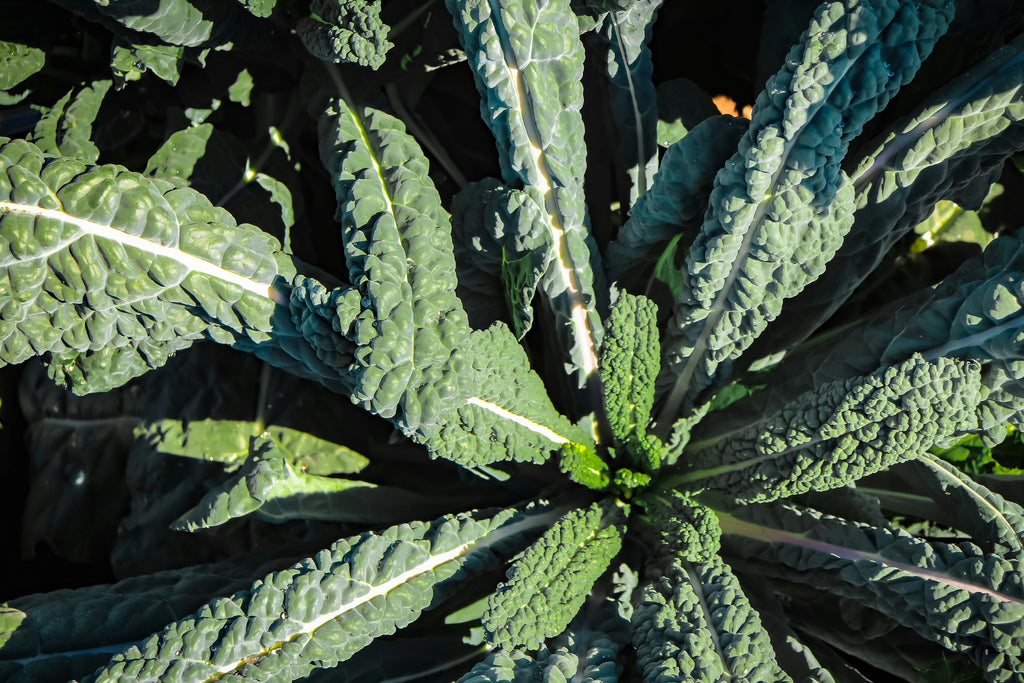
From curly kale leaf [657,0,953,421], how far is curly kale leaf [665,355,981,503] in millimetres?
236

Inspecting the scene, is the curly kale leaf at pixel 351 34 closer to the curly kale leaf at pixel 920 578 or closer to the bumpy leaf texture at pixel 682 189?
the bumpy leaf texture at pixel 682 189

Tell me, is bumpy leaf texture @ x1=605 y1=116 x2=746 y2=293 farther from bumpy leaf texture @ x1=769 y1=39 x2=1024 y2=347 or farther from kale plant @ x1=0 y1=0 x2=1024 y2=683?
bumpy leaf texture @ x1=769 y1=39 x2=1024 y2=347

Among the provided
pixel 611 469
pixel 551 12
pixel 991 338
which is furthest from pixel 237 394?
pixel 991 338

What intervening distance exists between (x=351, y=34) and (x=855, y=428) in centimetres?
134

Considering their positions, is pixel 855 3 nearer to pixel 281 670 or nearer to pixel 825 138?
pixel 825 138

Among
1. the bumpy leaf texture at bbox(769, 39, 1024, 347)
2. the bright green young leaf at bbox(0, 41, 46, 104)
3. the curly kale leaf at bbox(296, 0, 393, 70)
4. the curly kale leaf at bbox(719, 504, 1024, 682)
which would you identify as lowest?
the curly kale leaf at bbox(719, 504, 1024, 682)

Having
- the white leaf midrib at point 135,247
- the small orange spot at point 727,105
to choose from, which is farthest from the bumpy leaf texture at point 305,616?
the small orange spot at point 727,105

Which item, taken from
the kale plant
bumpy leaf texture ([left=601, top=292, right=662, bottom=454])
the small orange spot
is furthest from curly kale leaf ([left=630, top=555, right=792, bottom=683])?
the small orange spot

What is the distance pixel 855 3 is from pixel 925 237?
981 mm

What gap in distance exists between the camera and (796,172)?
54.6 inches

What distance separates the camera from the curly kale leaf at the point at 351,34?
161 centimetres

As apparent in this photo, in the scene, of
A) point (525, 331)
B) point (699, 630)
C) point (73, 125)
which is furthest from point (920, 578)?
point (73, 125)

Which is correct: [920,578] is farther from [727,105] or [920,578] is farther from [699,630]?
[727,105]

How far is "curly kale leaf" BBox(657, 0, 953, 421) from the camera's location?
4.21 feet
